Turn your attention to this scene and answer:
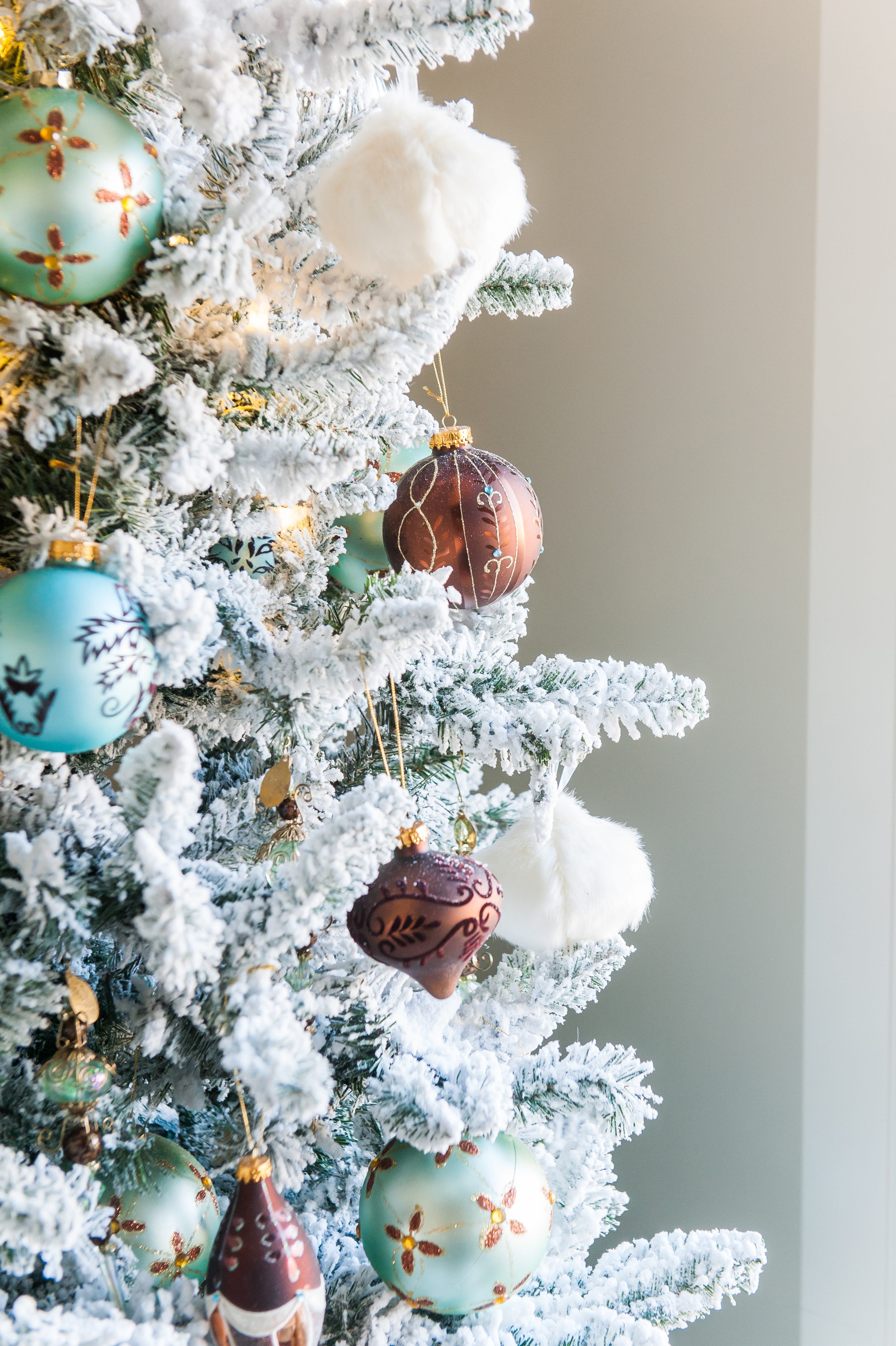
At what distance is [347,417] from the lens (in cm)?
54

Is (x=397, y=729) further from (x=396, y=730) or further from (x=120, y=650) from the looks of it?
(x=120, y=650)

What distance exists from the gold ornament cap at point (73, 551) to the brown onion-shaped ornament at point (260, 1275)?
296 millimetres

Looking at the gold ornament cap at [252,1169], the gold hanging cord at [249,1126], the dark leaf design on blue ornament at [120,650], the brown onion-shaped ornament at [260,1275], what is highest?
the dark leaf design on blue ornament at [120,650]

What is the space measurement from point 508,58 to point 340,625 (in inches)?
40.0

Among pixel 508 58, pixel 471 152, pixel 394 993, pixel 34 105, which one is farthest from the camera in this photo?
pixel 508 58

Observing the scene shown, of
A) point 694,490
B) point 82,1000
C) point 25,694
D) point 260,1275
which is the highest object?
point 694,490

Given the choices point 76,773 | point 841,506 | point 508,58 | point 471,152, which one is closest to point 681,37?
point 508,58

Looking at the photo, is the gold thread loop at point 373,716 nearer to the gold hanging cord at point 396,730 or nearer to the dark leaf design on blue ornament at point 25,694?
the gold hanging cord at point 396,730

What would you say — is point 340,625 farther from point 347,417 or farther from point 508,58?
point 508,58

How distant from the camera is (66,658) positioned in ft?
1.23

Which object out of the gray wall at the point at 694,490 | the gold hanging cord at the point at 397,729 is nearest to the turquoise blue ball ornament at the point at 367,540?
the gold hanging cord at the point at 397,729

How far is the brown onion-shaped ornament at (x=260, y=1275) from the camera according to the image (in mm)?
420

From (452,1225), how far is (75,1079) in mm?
228

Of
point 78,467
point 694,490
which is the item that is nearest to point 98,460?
point 78,467
